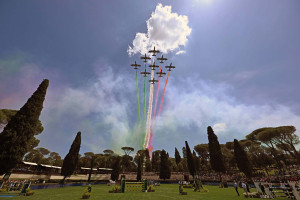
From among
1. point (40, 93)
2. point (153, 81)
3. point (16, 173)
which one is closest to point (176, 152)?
point (153, 81)

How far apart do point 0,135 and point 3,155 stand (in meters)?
2.75

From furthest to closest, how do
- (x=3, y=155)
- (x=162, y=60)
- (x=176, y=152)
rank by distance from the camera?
1. (x=176, y=152)
2. (x=162, y=60)
3. (x=3, y=155)

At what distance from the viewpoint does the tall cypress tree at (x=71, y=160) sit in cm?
3800

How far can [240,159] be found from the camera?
3934cm

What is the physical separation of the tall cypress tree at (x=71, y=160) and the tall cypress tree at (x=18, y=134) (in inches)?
884

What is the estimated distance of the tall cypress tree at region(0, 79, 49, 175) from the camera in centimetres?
1733

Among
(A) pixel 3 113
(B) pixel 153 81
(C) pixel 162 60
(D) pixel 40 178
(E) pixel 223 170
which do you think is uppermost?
(C) pixel 162 60

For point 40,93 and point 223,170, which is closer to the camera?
point 40,93

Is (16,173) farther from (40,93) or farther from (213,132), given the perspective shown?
(213,132)

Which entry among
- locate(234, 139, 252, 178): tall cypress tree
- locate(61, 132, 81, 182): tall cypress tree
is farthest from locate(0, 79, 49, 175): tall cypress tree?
locate(234, 139, 252, 178): tall cypress tree

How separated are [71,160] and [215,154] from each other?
42.1 m

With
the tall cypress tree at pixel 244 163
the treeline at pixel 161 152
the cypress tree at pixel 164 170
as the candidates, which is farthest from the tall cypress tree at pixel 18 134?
the tall cypress tree at pixel 244 163

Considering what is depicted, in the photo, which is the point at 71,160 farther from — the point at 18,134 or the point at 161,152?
the point at 161,152

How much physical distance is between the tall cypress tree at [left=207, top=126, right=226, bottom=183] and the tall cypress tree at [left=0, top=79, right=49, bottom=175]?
4419 centimetres
